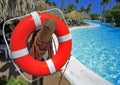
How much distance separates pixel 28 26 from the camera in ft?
8.86

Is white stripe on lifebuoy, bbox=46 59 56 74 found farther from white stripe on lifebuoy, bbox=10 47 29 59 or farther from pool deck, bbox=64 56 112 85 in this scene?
pool deck, bbox=64 56 112 85

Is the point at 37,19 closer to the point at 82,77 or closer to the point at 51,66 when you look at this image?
the point at 51,66

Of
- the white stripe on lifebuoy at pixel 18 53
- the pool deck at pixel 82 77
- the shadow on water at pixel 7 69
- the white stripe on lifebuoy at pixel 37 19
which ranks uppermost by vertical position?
the white stripe on lifebuoy at pixel 37 19

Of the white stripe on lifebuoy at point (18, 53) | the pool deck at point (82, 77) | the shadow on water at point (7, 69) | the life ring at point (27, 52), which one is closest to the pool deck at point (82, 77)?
the pool deck at point (82, 77)

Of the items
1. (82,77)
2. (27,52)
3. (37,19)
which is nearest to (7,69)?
(82,77)

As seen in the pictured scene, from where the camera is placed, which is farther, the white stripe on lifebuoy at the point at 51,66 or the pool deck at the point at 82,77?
the pool deck at the point at 82,77

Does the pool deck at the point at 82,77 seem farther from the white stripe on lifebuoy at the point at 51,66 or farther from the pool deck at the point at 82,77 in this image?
the white stripe on lifebuoy at the point at 51,66

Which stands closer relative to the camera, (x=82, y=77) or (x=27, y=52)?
(x=27, y=52)

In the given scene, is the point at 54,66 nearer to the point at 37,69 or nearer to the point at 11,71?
the point at 37,69

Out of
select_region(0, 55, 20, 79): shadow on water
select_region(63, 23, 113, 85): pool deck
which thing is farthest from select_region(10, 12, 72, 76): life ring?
select_region(0, 55, 20, 79): shadow on water

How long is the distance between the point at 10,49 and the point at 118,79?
14.7 feet

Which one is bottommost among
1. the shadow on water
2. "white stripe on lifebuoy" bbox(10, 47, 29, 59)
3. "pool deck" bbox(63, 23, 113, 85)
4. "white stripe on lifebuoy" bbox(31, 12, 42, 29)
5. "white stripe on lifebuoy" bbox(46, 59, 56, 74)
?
"pool deck" bbox(63, 23, 113, 85)

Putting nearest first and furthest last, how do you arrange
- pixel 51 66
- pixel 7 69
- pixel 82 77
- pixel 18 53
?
pixel 18 53 < pixel 51 66 < pixel 7 69 < pixel 82 77

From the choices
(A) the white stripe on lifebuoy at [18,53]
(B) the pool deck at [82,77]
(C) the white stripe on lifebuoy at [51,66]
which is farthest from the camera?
(B) the pool deck at [82,77]
